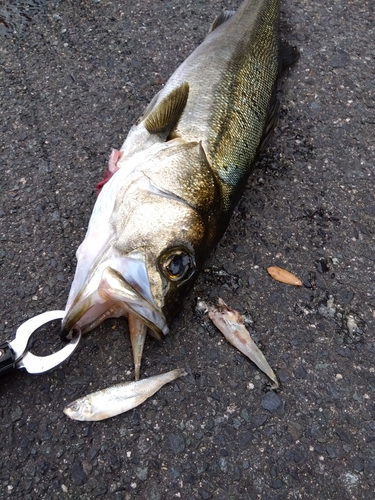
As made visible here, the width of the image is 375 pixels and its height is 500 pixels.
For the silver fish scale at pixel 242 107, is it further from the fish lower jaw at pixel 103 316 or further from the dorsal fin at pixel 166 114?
the fish lower jaw at pixel 103 316

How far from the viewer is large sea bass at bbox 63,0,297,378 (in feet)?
8.41

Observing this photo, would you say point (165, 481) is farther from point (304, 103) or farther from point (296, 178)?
point (304, 103)

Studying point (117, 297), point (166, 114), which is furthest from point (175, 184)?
point (117, 297)

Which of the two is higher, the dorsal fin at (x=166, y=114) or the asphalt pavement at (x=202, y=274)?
the dorsal fin at (x=166, y=114)

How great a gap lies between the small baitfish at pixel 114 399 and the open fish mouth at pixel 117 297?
25 cm

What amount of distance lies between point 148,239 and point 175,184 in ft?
1.35

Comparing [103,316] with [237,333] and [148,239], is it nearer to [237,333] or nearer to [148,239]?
[148,239]

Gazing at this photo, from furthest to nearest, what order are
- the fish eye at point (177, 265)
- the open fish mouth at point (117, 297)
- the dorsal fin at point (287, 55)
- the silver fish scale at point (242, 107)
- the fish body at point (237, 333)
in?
the dorsal fin at point (287, 55)
the silver fish scale at point (242, 107)
the fish body at point (237, 333)
the fish eye at point (177, 265)
the open fish mouth at point (117, 297)

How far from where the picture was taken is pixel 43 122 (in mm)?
3658

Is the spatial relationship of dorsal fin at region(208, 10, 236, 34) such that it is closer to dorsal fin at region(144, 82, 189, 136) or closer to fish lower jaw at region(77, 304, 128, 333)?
dorsal fin at region(144, 82, 189, 136)

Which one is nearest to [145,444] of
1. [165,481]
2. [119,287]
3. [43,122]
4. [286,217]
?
[165,481]

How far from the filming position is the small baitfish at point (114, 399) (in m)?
2.56

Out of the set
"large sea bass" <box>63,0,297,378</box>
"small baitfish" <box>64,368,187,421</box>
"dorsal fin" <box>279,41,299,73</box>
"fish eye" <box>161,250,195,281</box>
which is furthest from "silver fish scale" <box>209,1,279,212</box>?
"small baitfish" <box>64,368,187,421</box>

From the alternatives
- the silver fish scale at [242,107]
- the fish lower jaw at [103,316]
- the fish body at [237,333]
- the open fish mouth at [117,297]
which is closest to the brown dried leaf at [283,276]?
the fish body at [237,333]
